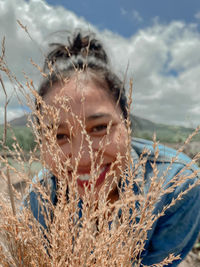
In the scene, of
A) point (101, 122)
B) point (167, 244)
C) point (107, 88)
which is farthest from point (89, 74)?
point (167, 244)

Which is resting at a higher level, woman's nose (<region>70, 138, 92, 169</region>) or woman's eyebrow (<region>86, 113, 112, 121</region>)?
woman's eyebrow (<region>86, 113, 112, 121</region>)

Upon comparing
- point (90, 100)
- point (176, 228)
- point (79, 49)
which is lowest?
point (176, 228)

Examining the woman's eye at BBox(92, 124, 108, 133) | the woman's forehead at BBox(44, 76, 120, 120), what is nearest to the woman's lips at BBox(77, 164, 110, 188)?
the woman's eye at BBox(92, 124, 108, 133)

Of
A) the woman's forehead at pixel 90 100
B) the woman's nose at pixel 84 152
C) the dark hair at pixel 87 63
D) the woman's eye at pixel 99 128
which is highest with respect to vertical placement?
the dark hair at pixel 87 63

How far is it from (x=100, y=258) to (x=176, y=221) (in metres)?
1.10

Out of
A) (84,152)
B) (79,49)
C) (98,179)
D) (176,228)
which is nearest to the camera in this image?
(84,152)

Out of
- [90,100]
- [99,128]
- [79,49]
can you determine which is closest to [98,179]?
[99,128]

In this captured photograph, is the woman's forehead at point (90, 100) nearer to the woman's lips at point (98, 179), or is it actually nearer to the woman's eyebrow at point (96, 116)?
the woman's eyebrow at point (96, 116)

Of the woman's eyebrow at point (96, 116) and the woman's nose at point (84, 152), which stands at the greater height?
the woman's eyebrow at point (96, 116)

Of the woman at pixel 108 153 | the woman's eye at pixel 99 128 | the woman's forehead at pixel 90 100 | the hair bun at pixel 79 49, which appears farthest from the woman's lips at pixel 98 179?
the hair bun at pixel 79 49

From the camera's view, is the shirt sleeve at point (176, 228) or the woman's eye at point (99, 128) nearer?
the woman's eye at point (99, 128)

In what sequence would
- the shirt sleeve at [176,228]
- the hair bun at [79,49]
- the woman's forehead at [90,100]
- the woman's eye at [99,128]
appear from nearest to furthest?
the woman's forehead at [90,100]
the woman's eye at [99,128]
the shirt sleeve at [176,228]
the hair bun at [79,49]

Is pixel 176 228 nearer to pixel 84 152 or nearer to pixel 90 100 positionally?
pixel 84 152

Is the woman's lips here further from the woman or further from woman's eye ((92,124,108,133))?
woman's eye ((92,124,108,133))
